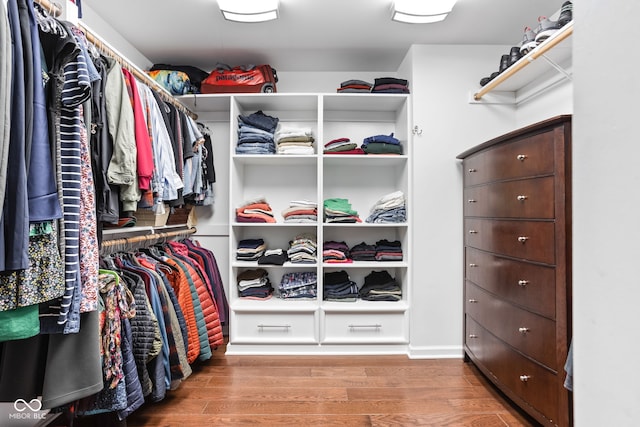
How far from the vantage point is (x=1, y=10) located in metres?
0.92

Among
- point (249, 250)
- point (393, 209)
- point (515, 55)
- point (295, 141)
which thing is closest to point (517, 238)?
point (393, 209)

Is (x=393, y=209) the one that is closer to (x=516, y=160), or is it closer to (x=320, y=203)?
(x=320, y=203)

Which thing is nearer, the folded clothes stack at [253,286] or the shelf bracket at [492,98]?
the shelf bracket at [492,98]

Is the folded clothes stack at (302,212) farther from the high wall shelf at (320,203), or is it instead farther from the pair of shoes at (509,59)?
the pair of shoes at (509,59)

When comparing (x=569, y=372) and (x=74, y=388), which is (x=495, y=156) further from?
(x=74, y=388)

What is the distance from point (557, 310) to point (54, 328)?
1876 millimetres

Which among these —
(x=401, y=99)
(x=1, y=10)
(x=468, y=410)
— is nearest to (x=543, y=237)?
(x=468, y=410)

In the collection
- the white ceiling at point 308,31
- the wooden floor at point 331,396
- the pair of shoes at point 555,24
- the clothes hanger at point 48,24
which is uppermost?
the white ceiling at point 308,31

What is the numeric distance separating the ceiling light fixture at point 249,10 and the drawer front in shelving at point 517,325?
2.06m

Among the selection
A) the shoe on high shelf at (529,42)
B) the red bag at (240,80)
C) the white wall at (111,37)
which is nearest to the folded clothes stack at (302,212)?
the red bag at (240,80)

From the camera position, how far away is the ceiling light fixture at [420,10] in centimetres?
200

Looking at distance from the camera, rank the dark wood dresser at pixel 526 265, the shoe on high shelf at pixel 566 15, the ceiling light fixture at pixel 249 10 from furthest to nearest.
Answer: the ceiling light fixture at pixel 249 10 < the shoe on high shelf at pixel 566 15 < the dark wood dresser at pixel 526 265

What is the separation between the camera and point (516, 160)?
1.73m

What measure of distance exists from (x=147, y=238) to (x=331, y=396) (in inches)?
55.1
